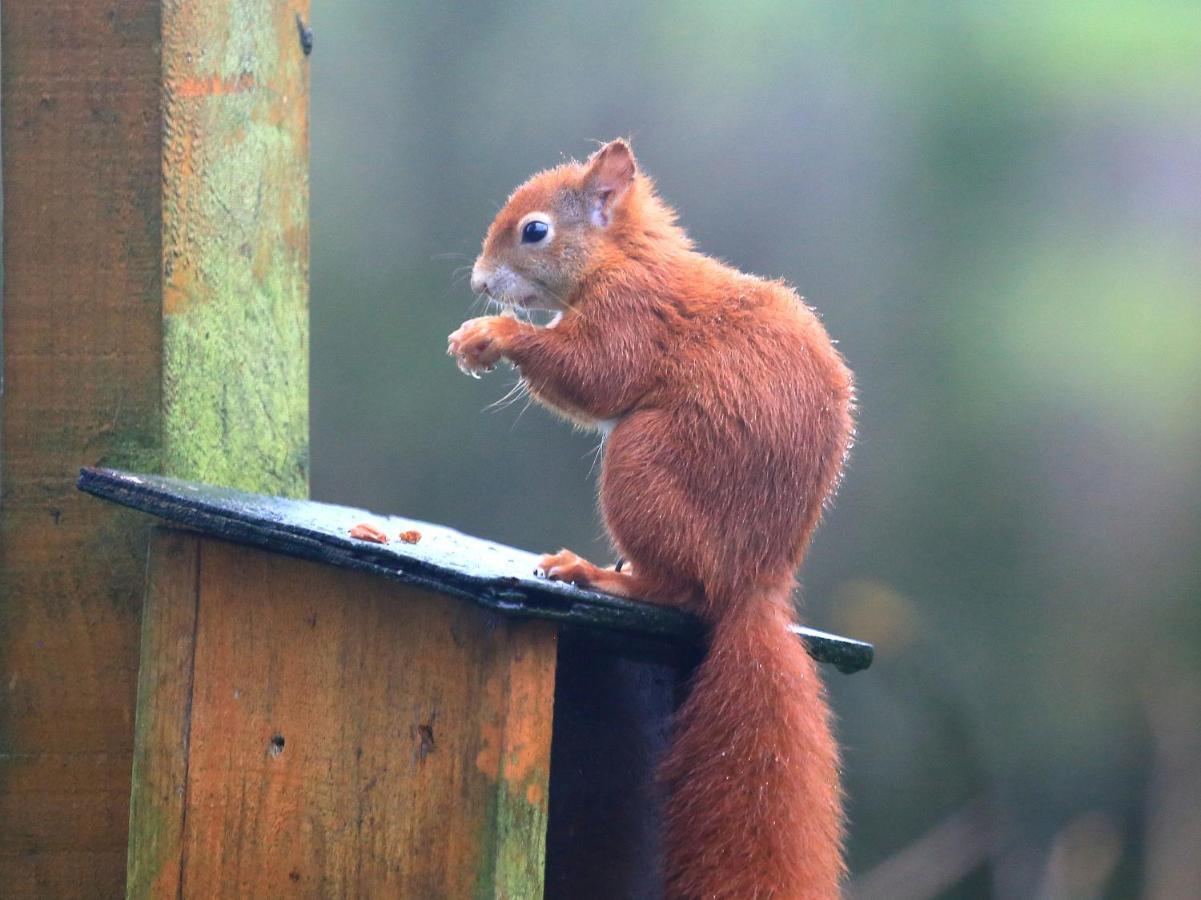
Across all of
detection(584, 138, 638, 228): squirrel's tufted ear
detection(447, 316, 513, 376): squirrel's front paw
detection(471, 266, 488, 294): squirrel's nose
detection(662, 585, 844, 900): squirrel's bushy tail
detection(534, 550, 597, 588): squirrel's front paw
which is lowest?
detection(662, 585, 844, 900): squirrel's bushy tail

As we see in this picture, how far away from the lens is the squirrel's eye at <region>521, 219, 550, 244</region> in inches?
84.4

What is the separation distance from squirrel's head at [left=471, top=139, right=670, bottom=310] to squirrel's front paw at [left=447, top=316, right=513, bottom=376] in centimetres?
21

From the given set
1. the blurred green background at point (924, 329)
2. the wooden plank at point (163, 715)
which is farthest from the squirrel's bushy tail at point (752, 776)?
the blurred green background at point (924, 329)

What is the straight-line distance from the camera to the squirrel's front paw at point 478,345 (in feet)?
6.27

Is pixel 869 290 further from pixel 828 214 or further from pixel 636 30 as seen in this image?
pixel 636 30

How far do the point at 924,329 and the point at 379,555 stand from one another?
3726mm

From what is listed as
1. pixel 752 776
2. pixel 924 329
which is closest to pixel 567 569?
pixel 752 776

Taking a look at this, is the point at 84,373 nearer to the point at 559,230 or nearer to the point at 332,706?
the point at 332,706

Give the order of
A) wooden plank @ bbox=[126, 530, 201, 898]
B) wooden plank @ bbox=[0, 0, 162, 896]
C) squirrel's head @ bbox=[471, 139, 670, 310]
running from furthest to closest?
squirrel's head @ bbox=[471, 139, 670, 310] < wooden plank @ bbox=[0, 0, 162, 896] < wooden plank @ bbox=[126, 530, 201, 898]

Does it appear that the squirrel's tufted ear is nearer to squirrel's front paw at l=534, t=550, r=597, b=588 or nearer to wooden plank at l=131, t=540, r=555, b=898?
squirrel's front paw at l=534, t=550, r=597, b=588

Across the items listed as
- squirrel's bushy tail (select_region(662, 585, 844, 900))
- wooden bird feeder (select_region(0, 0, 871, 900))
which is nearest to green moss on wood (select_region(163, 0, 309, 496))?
wooden bird feeder (select_region(0, 0, 871, 900))

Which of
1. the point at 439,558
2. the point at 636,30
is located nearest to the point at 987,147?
the point at 636,30

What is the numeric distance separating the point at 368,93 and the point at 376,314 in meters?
0.84

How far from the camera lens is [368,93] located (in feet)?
16.9
